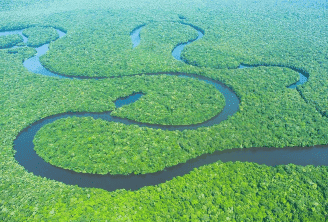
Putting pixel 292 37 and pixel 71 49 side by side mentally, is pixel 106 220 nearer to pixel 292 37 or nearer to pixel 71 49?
pixel 71 49

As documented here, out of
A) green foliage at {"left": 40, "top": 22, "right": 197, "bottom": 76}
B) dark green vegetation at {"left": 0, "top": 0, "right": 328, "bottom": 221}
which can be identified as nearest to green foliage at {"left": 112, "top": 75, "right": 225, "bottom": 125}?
dark green vegetation at {"left": 0, "top": 0, "right": 328, "bottom": 221}

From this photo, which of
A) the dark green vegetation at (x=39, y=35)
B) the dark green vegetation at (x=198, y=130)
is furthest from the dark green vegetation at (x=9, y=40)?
the dark green vegetation at (x=198, y=130)

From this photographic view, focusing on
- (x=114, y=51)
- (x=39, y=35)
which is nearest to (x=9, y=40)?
(x=39, y=35)

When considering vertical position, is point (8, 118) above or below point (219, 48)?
below

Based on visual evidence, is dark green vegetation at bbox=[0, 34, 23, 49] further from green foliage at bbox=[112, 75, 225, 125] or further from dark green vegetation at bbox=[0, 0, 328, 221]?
green foliage at bbox=[112, 75, 225, 125]

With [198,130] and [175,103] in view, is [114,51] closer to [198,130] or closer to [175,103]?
[175,103]

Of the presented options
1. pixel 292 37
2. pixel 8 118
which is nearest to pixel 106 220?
pixel 8 118
